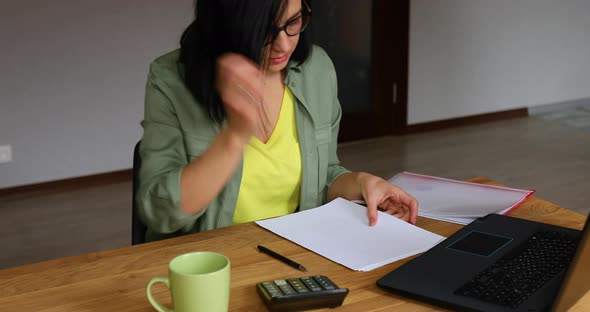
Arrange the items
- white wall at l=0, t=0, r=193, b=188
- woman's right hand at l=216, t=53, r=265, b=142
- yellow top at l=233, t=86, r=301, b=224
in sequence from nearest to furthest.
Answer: woman's right hand at l=216, t=53, r=265, b=142, yellow top at l=233, t=86, r=301, b=224, white wall at l=0, t=0, r=193, b=188

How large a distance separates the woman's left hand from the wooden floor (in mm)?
1964

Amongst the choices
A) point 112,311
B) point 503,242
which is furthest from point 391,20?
point 112,311

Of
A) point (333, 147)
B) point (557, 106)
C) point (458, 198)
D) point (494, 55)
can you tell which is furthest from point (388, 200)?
point (557, 106)

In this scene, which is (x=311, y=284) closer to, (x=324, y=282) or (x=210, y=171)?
(x=324, y=282)

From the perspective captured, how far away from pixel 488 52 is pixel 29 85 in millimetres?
3153

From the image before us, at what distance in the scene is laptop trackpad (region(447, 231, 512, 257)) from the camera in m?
1.27

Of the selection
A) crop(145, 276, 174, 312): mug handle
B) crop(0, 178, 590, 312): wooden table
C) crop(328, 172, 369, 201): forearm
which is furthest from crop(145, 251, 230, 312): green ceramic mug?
crop(328, 172, 369, 201): forearm

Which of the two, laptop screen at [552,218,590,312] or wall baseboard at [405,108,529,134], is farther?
wall baseboard at [405,108,529,134]

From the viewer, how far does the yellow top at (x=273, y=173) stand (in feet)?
5.20

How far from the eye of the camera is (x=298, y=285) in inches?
43.9

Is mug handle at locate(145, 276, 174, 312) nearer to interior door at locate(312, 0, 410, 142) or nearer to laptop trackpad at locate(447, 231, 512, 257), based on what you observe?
laptop trackpad at locate(447, 231, 512, 257)

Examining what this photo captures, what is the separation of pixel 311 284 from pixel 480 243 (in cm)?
36

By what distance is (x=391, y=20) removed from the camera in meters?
4.74

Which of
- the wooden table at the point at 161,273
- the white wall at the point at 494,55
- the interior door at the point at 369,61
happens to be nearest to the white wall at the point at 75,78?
Result: the interior door at the point at 369,61
